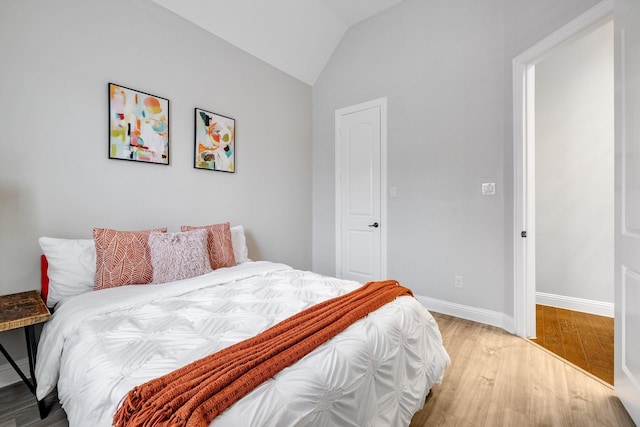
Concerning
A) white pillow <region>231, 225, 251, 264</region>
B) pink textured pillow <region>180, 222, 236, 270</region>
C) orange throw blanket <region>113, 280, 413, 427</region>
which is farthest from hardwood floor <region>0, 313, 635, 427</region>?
white pillow <region>231, 225, 251, 264</region>

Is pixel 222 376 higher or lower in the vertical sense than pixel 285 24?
lower

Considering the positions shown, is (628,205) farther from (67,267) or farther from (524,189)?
(67,267)

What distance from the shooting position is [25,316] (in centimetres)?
142

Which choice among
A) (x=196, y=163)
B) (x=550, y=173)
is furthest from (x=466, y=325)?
(x=196, y=163)

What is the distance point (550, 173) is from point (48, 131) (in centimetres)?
435

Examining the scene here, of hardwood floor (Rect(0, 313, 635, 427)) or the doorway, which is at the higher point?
the doorway

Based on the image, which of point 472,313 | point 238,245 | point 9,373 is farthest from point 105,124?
point 472,313

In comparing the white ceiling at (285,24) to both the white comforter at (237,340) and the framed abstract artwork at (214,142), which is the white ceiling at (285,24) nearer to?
the framed abstract artwork at (214,142)

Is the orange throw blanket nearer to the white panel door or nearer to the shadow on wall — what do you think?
the white panel door

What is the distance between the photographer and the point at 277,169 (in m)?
3.50

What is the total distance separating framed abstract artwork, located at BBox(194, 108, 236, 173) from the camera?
107 inches

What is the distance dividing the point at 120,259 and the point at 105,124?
40.6 inches

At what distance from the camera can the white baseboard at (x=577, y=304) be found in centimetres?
283

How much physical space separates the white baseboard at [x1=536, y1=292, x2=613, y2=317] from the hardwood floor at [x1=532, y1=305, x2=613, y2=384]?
51 mm
